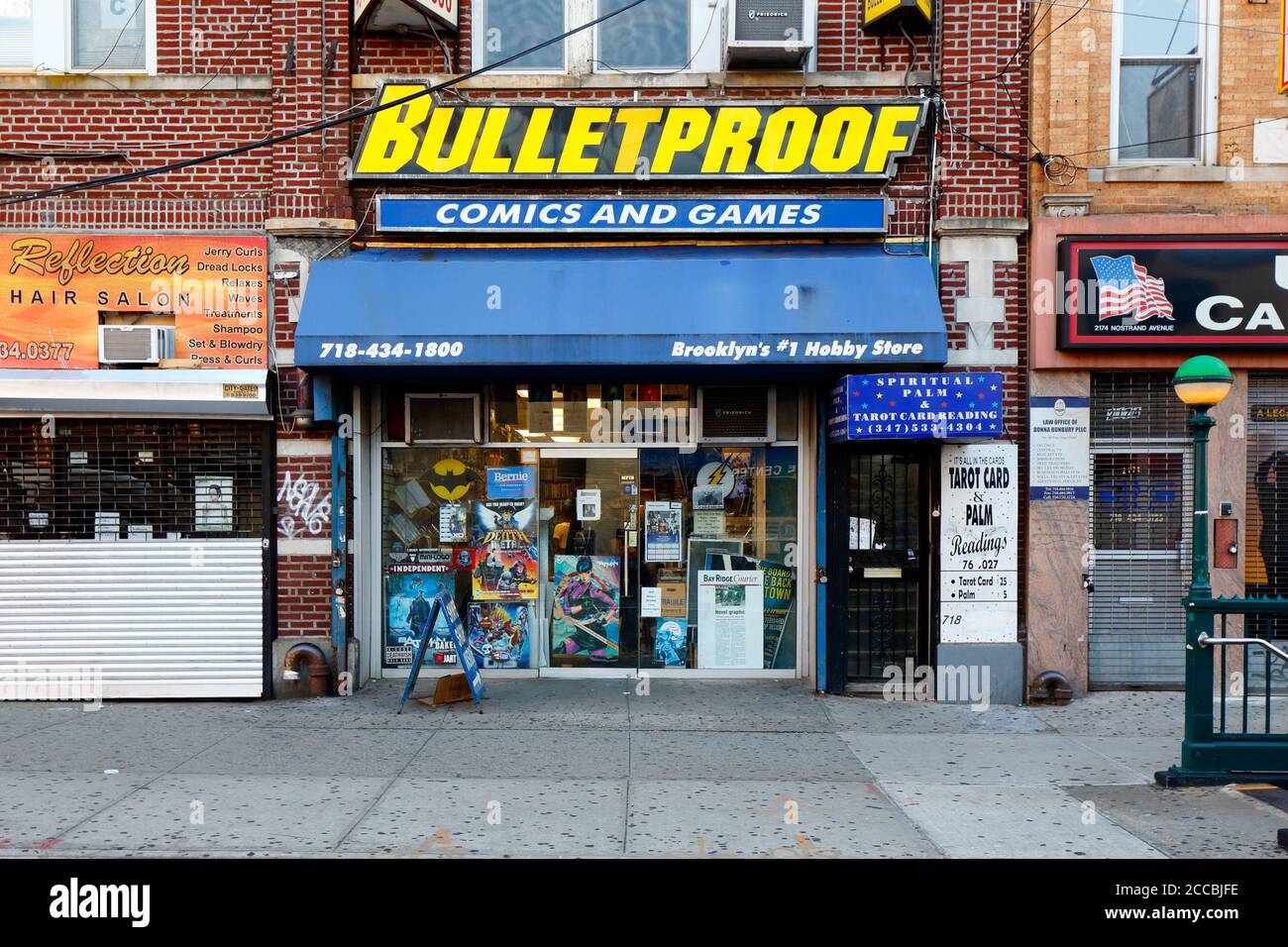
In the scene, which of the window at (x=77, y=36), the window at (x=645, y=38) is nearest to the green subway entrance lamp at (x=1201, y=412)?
the window at (x=645, y=38)

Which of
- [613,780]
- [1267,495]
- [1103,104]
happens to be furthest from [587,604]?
[1103,104]

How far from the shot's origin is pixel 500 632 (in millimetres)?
9867

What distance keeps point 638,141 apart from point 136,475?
18.0ft

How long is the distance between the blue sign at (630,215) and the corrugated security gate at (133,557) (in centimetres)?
246

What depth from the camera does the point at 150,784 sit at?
21.7ft

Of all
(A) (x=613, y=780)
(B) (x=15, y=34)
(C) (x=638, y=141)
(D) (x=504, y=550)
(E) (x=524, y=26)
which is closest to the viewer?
(A) (x=613, y=780)

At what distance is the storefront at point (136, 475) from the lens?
8945mm

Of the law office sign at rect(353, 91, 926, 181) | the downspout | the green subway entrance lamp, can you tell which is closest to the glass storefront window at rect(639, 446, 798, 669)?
the law office sign at rect(353, 91, 926, 181)

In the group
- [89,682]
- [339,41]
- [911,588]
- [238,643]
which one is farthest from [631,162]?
[89,682]

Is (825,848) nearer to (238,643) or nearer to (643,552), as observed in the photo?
(643,552)

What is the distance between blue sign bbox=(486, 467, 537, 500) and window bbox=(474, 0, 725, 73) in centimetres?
378

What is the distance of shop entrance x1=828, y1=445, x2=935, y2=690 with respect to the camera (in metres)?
9.37

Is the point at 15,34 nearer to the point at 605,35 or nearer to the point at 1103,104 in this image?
the point at 605,35

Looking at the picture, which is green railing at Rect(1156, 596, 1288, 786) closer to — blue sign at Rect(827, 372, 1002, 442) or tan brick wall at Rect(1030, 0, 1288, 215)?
blue sign at Rect(827, 372, 1002, 442)
